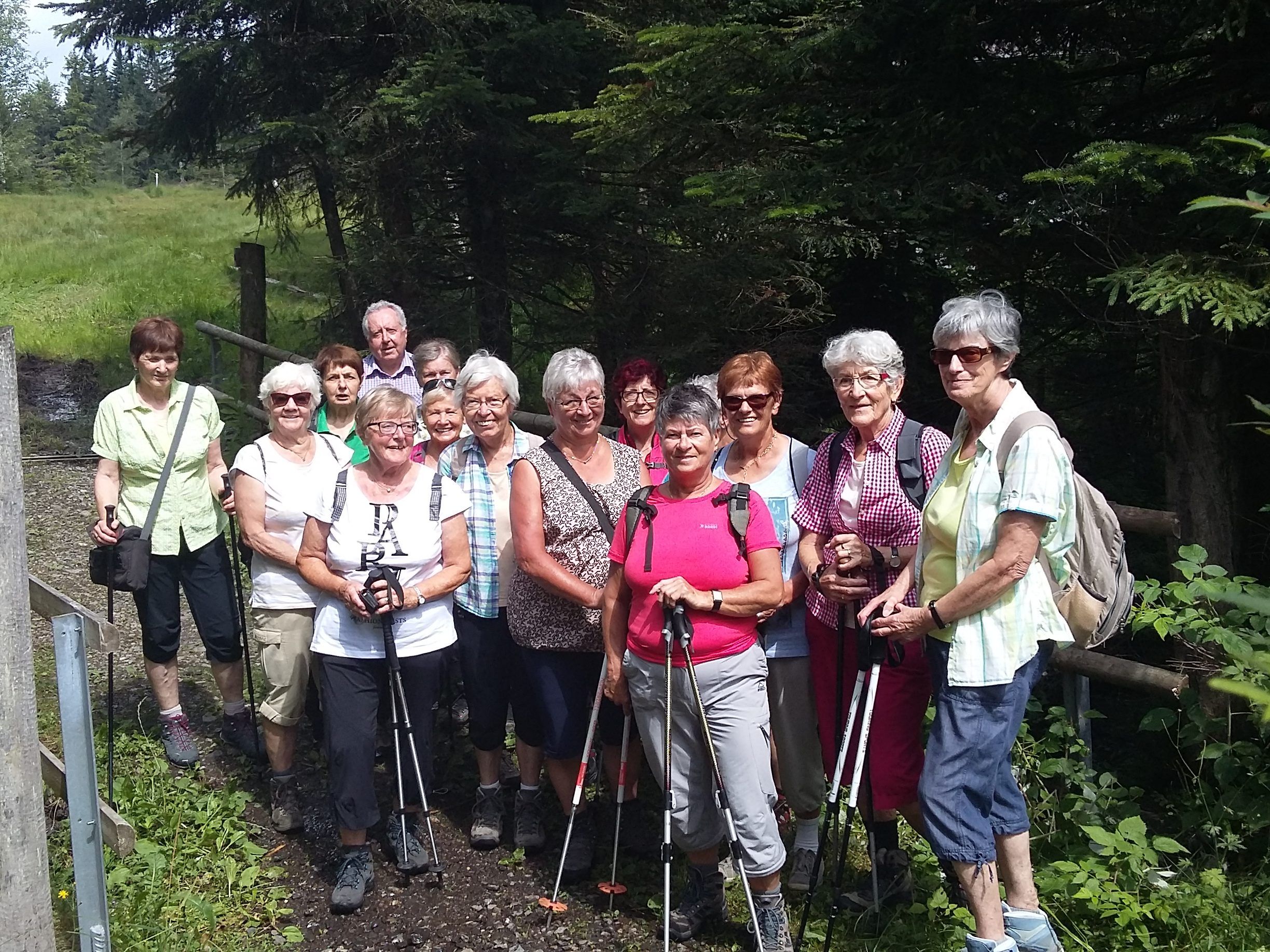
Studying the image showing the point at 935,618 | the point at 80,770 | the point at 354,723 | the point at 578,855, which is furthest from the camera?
the point at 578,855

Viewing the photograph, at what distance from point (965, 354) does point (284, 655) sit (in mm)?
3073

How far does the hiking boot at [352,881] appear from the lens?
4309 mm

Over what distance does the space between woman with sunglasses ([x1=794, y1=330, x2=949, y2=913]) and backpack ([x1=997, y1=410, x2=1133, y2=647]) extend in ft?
1.72

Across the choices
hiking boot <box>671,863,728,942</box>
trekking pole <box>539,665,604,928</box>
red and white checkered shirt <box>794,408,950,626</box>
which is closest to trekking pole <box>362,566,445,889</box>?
trekking pole <box>539,665,604,928</box>

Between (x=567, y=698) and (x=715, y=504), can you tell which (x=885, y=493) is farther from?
(x=567, y=698)

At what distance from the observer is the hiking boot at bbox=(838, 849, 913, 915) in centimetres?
409

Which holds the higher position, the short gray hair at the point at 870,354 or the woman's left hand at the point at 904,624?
the short gray hair at the point at 870,354

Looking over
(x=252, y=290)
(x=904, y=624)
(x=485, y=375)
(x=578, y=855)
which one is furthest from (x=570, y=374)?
(x=252, y=290)

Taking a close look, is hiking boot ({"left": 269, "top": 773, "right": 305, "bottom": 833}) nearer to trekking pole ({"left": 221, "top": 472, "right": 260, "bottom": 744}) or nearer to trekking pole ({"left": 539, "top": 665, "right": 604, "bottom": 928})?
trekking pole ({"left": 221, "top": 472, "right": 260, "bottom": 744})

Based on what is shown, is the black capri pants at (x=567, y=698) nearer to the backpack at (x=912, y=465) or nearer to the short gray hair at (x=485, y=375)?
the short gray hair at (x=485, y=375)

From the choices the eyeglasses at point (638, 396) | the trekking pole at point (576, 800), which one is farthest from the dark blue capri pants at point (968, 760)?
the eyeglasses at point (638, 396)

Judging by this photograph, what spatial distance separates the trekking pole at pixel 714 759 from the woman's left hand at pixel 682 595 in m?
0.04

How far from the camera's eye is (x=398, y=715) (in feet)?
15.2

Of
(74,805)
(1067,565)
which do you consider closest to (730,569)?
(1067,565)
